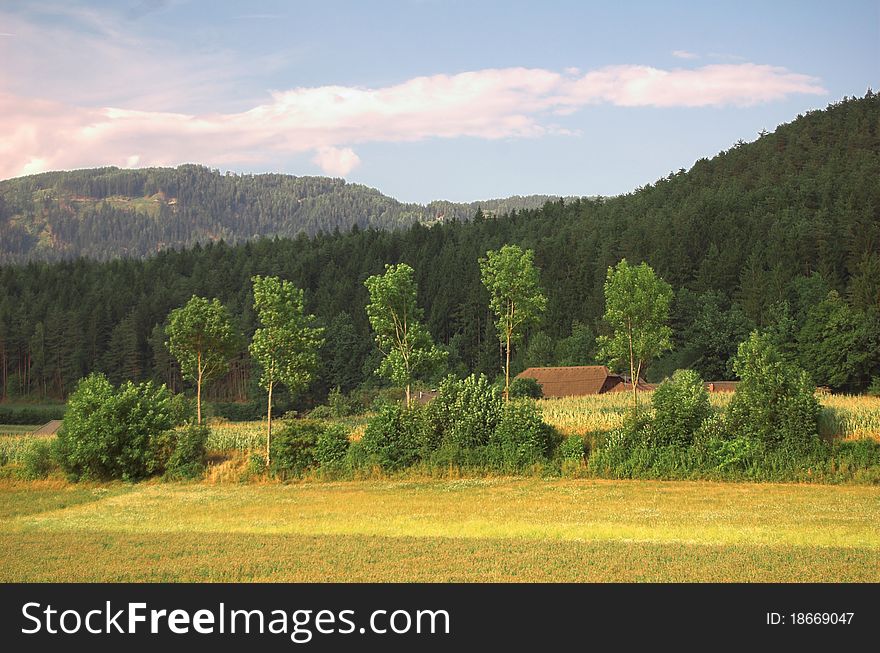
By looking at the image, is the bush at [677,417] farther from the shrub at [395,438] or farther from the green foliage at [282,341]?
the green foliage at [282,341]

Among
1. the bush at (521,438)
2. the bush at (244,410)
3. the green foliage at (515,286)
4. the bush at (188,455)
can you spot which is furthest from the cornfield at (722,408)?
the bush at (244,410)

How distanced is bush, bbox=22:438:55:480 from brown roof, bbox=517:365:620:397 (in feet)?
154

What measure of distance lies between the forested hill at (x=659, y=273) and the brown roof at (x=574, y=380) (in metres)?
19.0

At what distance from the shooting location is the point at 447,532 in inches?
1080

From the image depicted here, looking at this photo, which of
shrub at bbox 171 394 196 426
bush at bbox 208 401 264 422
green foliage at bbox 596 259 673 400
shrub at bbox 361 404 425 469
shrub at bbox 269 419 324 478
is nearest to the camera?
shrub at bbox 361 404 425 469

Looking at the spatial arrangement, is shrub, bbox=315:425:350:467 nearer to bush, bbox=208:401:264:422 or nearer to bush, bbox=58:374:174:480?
bush, bbox=58:374:174:480

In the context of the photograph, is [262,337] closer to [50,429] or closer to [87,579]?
[87,579]

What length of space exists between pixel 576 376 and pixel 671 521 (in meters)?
59.1

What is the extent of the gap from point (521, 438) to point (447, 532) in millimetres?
15105

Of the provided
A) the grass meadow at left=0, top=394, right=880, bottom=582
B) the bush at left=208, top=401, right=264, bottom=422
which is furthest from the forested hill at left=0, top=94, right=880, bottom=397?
the grass meadow at left=0, top=394, right=880, bottom=582

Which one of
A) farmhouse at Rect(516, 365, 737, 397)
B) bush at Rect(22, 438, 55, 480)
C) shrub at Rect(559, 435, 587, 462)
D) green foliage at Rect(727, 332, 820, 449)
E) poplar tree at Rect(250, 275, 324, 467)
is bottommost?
farmhouse at Rect(516, 365, 737, 397)

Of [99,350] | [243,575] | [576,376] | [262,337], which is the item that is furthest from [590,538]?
[99,350]

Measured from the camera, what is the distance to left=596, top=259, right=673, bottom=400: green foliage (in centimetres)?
5525

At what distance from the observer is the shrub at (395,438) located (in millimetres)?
42906
